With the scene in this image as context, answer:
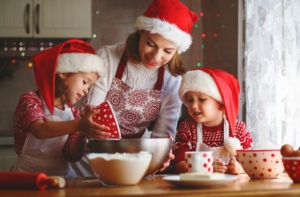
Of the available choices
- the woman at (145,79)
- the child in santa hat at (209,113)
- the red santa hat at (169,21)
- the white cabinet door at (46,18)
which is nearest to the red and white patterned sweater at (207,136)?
the child in santa hat at (209,113)

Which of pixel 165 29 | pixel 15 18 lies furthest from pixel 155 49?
pixel 15 18

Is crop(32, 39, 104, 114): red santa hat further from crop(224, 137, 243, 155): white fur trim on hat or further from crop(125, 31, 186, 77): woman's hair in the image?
crop(224, 137, 243, 155): white fur trim on hat

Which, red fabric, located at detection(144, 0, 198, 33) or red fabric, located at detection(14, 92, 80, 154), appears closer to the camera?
red fabric, located at detection(14, 92, 80, 154)

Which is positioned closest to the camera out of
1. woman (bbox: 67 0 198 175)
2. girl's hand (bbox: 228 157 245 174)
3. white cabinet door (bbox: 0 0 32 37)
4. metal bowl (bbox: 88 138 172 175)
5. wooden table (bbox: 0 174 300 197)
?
wooden table (bbox: 0 174 300 197)

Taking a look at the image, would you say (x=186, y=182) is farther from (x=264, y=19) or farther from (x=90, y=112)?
(x=264, y=19)

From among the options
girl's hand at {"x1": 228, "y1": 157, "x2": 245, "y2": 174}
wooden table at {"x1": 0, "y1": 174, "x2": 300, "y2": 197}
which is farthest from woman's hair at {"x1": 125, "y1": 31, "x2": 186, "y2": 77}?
wooden table at {"x1": 0, "y1": 174, "x2": 300, "y2": 197}

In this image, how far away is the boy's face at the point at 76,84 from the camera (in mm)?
1896

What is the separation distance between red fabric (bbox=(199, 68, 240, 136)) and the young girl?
0.49 m

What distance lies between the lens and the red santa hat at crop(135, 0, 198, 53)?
2.12m

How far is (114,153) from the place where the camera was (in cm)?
145

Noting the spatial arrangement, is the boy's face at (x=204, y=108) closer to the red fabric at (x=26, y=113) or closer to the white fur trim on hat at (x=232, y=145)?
the white fur trim on hat at (x=232, y=145)

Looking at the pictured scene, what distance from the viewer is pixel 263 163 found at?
1.57 metres

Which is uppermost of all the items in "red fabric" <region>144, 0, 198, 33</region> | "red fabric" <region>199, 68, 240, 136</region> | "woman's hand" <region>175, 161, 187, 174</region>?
"red fabric" <region>144, 0, 198, 33</region>

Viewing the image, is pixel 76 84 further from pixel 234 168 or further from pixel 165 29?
pixel 234 168
